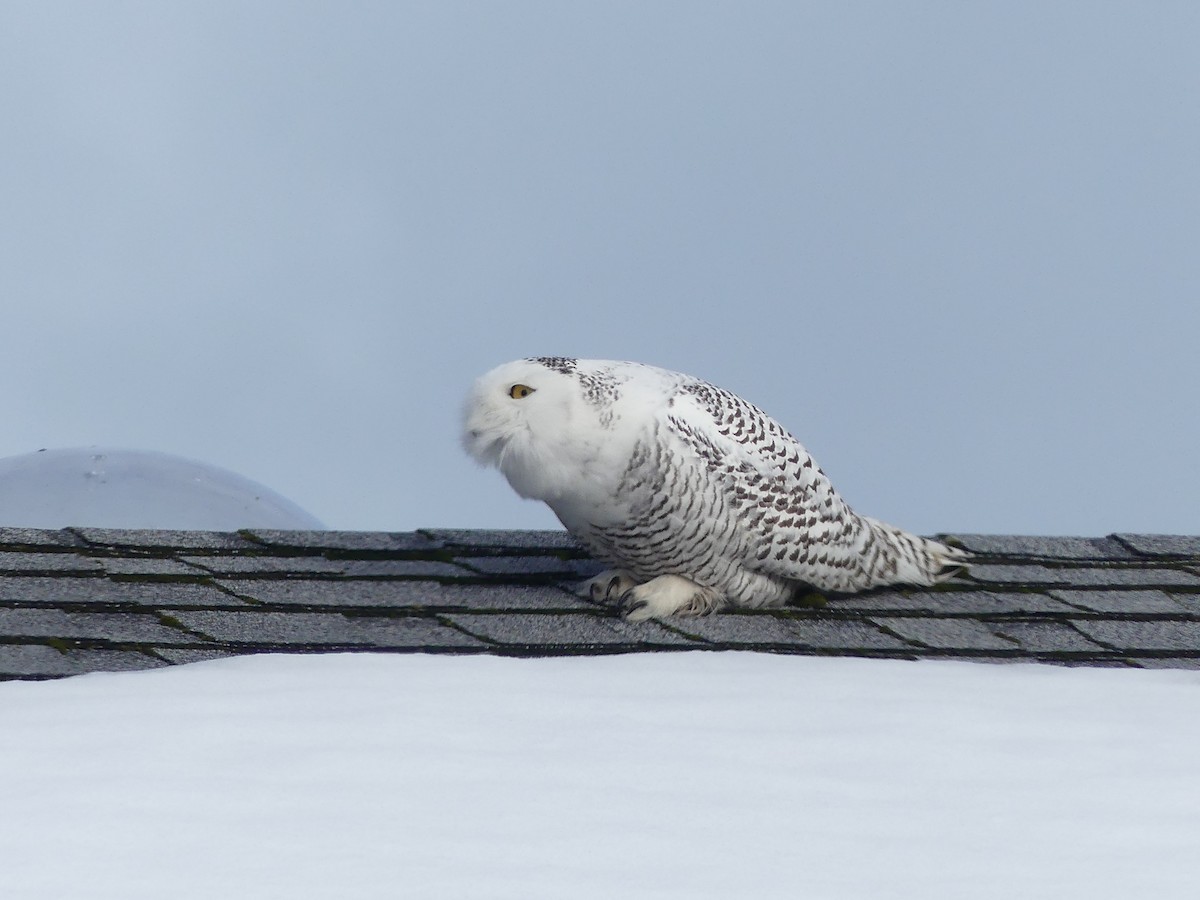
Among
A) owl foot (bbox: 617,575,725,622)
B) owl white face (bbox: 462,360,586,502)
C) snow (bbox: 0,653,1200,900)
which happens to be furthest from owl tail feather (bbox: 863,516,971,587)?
owl white face (bbox: 462,360,586,502)

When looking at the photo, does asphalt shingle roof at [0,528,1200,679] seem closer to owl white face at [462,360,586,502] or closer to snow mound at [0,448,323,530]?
owl white face at [462,360,586,502]

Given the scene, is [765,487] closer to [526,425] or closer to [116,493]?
[526,425]

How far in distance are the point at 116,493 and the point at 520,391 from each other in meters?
1.66

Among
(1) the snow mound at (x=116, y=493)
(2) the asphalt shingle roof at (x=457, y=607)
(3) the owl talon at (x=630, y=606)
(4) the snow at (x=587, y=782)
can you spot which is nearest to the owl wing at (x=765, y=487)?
(2) the asphalt shingle roof at (x=457, y=607)

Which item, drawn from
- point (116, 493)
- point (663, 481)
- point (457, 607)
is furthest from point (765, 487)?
point (116, 493)

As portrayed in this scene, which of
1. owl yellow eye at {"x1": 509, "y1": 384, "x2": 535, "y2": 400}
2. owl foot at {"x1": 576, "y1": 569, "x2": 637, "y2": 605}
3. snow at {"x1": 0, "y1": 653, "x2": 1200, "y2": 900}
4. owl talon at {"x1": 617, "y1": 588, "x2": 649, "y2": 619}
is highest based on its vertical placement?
owl yellow eye at {"x1": 509, "y1": 384, "x2": 535, "y2": 400}

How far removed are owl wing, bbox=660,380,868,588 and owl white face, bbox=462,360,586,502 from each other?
0.21m

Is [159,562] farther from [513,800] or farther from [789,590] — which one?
[513,800]

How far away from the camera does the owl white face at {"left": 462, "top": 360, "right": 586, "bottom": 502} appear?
3217 millimetres

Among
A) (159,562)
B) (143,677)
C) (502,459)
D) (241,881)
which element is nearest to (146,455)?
(159,562)

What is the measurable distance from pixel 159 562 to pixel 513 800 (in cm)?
169

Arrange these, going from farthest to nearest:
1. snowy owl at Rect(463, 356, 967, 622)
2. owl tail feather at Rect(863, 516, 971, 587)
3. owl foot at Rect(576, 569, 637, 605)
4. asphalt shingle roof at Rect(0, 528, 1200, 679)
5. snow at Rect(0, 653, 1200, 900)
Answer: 1. owl tail feather at Rect(863, 516, 971, 587)
2. owl foot at Rect(576, 569, 637, 605)
3. snowy owl at Rect(463, 356, 967, 622)
4. asphalt shingle roof at Rect(0, 528, 1200, 679)
5. snow at Rect(0, 653, 1200, 900)

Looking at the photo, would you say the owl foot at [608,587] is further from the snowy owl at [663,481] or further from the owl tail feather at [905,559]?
the owl tail feather at [905,559]

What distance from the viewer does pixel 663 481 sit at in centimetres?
320
